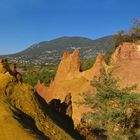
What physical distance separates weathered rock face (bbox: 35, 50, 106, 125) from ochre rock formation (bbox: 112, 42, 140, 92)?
3.51 metres

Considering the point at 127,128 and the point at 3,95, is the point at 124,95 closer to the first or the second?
the point at 127,128

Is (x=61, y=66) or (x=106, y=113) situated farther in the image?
(x=61, y=66)

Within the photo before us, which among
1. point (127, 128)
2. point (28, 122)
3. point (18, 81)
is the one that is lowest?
point (127, 128)

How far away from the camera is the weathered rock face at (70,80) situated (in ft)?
152

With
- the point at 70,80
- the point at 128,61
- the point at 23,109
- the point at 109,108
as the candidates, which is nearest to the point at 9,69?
the point at 23,109

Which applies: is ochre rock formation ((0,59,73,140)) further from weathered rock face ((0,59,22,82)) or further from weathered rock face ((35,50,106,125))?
weathered rock face ((35,50,106,125))

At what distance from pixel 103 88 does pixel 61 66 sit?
83.9ft

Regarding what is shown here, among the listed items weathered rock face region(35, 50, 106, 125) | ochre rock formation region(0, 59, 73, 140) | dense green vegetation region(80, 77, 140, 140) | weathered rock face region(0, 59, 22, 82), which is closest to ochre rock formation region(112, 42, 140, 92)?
weathered rock face region(35, 50, 106, 125)

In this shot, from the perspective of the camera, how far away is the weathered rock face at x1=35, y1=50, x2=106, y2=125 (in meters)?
46.4

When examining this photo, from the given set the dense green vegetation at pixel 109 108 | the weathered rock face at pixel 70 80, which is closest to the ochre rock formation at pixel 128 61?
the weathered rock face at pixel 70 80

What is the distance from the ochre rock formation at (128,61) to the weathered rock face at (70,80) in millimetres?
3514

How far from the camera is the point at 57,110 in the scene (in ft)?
81.7

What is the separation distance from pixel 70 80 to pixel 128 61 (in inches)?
368

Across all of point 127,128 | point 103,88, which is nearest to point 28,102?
point 103,88
